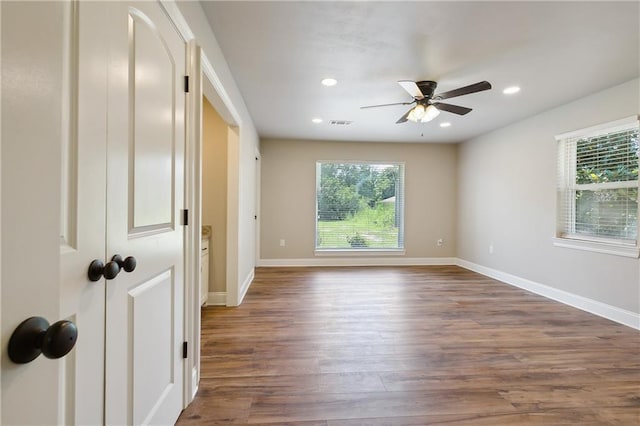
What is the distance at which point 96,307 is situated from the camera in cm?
96

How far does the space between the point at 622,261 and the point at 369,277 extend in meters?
3.03

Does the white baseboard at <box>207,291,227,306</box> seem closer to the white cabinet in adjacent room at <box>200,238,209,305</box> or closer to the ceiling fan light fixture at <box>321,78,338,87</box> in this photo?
the white cabinet in adjacent room at <box>200,238,209,305</box>

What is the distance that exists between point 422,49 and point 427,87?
0.61 metres

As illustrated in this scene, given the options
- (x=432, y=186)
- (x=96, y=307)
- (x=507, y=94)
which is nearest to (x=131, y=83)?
(x=96, y=307)

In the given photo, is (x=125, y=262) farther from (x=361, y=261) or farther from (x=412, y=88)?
(x=361, y=261)

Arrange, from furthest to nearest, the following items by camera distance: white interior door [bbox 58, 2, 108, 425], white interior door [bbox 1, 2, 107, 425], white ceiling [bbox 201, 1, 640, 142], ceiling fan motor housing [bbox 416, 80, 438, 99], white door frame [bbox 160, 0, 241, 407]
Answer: ceiling fan motor housing [bbox 416, 80, 438, 99], white ceiling [bbox 201, 1, 640, 142], white door frame [bbox 160, 0, 241, 407], white interior door [bbox 58, 2, 108, 425], white interior door [bbox 1, 2, 107, 425]

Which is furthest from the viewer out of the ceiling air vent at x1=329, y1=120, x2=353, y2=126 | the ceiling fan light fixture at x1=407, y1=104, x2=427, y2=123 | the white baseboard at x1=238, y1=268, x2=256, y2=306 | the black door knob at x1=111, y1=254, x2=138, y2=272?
the ceiling air vent at x1=329, y1=120, x2=353, y2=126

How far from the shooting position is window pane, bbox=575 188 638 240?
3205mm

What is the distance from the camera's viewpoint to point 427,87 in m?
3.10

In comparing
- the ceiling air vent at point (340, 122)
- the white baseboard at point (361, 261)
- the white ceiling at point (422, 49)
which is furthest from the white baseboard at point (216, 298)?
the ceiling air vent at point (340, 122)

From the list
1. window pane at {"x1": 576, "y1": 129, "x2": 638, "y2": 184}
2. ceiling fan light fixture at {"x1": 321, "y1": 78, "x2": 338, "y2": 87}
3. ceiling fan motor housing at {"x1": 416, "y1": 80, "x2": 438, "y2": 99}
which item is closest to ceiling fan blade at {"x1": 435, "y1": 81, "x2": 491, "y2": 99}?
ceiling fan motor housing at {"x1": 416, "y1": 80, "x2": 438, "y2": 99}

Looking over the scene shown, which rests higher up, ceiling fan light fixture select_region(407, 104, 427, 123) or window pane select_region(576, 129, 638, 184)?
ceiling fan light fixture select_region(407, 104, 427, 123)

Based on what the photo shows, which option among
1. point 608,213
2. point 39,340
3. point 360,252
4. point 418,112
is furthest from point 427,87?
point 360,252

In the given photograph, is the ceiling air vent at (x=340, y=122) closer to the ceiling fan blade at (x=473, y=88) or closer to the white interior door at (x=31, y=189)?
the ceiling fan blade at (x=473, y=88)
